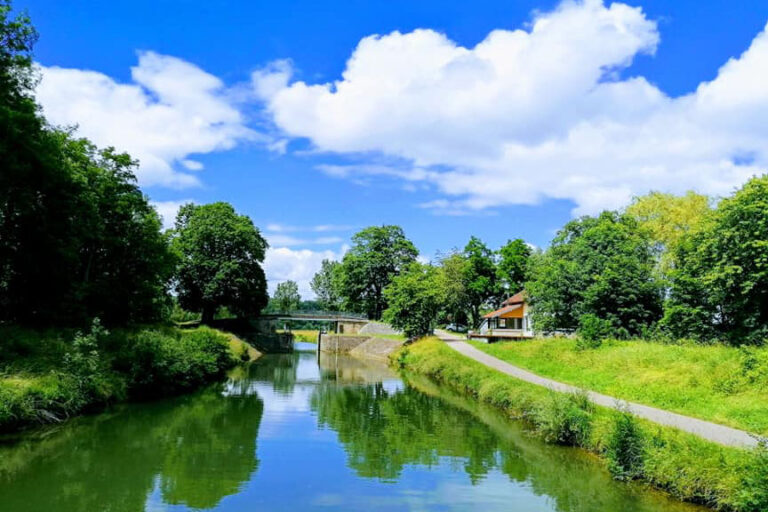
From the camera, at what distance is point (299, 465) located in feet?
49.3

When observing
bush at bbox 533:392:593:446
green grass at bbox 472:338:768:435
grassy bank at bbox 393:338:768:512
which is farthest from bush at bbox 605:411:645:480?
green grass at bbox 472:338:768:435

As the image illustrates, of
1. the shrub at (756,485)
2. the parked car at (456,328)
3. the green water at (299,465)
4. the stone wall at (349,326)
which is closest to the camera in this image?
the shrub at (756,485)

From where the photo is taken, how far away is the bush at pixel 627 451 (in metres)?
13.4

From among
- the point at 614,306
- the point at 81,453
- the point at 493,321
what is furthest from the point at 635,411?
the point at 493,321

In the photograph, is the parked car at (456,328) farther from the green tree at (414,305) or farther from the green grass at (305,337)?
the green grass at (305,337)

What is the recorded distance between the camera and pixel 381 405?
2719 cm

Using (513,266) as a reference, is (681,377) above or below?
below

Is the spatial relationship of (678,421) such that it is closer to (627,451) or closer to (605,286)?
(627,451)

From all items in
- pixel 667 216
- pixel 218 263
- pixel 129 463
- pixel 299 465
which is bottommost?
pixel 299 465

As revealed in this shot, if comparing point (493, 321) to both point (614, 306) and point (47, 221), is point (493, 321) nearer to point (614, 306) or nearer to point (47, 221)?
point (614, 306)

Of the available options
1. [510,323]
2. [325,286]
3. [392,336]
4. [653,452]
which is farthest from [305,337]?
[653,452]

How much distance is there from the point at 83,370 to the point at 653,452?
19520 mm

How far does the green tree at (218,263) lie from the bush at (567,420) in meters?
46.1

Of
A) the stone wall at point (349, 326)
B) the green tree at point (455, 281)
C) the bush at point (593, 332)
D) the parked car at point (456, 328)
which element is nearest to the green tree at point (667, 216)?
the bush at point (593, 332)
